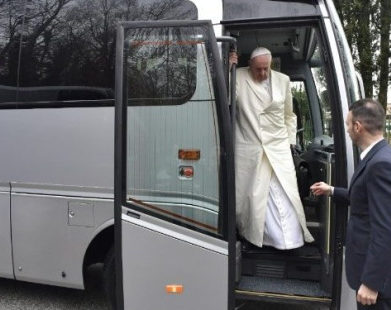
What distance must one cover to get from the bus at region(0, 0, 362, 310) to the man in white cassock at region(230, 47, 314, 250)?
0.18m

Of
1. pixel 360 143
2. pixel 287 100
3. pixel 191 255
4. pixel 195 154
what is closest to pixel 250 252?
pixel 191 255

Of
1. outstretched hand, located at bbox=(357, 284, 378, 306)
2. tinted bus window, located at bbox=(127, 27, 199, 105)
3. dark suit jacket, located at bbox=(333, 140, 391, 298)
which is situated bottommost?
outstretched hand, located at bbox=(357, 284, 378, 306)

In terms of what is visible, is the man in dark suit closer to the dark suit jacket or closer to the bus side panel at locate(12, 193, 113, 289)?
the dark suit jacket

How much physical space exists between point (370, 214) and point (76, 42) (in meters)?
2.76

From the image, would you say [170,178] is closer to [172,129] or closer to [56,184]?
[172,129]

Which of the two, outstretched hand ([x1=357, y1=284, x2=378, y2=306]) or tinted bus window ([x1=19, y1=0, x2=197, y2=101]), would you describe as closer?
outstretched hand ([x1=357, y1=284, x2=378, y2=306])

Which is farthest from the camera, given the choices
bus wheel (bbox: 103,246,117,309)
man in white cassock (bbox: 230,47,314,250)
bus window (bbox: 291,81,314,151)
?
bus window (bbox: 291,81,314,151)

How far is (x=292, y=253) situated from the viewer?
3725 millimetres

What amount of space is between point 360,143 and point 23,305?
3.57 meters

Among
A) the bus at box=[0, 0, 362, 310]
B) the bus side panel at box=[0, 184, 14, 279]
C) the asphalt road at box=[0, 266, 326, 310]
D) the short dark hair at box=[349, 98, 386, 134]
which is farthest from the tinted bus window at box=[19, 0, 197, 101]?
the asphalt road at box=[0, 266, 326, 310]

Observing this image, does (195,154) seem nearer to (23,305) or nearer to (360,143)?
(360,143)

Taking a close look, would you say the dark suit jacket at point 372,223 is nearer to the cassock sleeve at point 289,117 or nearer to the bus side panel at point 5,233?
the cassock sleeve at point 289,117

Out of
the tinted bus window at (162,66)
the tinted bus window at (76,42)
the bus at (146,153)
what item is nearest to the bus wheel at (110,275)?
the bus at (146,153)

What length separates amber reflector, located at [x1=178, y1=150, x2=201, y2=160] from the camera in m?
3.22
